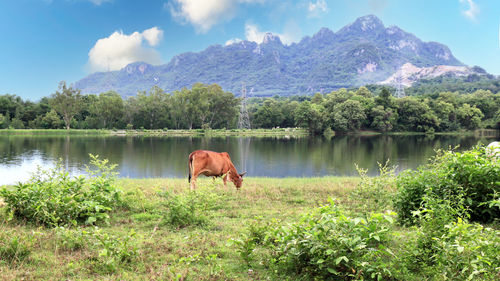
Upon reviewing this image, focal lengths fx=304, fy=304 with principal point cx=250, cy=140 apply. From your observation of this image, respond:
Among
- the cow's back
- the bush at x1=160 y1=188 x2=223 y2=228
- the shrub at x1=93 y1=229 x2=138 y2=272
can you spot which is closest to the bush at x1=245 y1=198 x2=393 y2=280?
the shrub at x1=93 y1=229 x2=138 y2=272

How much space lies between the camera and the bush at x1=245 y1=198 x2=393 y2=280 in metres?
3.50

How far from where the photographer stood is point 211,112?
95.9m

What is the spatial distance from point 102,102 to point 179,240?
9370 centimetres

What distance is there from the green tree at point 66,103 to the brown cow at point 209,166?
3347 inches

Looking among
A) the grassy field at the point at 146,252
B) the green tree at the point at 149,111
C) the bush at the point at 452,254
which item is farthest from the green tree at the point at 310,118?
the bush at the point at 452,254

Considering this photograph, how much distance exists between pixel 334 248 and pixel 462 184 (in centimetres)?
401

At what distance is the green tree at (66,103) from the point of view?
83.4m

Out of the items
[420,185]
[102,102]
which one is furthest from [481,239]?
[102,102]

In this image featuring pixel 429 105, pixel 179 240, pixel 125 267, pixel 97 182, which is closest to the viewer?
pixel 125 267

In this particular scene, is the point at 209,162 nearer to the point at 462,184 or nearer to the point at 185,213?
the point at 185,213

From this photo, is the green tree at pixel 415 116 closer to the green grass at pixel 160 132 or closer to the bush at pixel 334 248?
the green grass at pixel 160 132

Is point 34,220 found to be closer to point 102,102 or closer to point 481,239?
point 481,239

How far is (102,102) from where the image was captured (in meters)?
88.2

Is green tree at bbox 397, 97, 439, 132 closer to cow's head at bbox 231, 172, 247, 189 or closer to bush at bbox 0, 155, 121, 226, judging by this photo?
cow's head at bbox 231, 172, 247, 189
